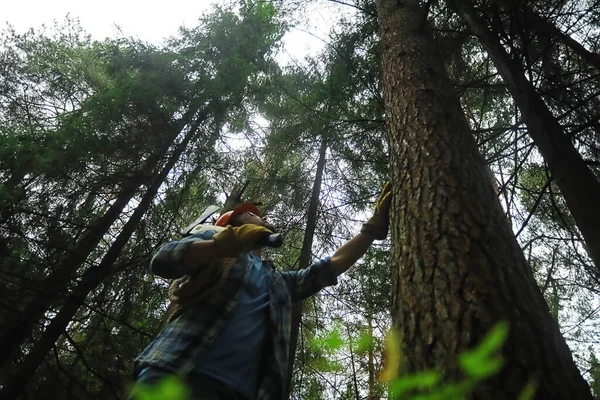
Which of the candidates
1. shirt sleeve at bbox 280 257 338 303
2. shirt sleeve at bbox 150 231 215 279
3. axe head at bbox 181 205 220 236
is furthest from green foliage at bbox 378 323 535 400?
axe head at bbox 181 205 220 236

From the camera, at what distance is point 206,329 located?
82.4 inches

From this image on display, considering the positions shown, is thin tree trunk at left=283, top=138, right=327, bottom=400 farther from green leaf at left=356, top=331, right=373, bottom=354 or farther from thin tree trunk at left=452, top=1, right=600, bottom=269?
green leaf at left=356, top=331, right=373, bottom=354

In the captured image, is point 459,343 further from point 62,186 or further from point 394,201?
point 62,186

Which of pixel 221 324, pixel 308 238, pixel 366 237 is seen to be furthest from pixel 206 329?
pixel 308 238

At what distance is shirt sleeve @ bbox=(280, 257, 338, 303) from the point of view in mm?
2912

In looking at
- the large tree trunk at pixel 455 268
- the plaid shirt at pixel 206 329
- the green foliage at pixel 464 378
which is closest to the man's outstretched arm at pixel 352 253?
the plaid shirt at pixel 206 329

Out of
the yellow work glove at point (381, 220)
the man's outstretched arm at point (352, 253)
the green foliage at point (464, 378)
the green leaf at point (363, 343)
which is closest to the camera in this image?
the green foliage at point (464, 378)

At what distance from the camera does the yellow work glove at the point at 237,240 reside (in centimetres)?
208


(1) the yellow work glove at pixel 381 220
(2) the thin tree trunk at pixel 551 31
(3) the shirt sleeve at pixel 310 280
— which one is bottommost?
(3) the shirt sleeve at pixel 310 280

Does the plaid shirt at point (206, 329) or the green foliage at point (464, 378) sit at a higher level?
the plaid shirt at point (206, 329)

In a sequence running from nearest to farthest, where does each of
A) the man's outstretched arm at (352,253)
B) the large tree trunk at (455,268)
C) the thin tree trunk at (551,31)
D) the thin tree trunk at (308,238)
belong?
the large tree trunk at (455,268) → the man's outstretched arm at (352,253) → the thin tree trunk at (551,31) → the thin tree trunk at (308,238)

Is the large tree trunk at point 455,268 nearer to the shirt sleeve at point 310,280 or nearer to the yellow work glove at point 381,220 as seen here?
the yellow work glove at point 381,220

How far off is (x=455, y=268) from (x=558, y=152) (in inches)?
94.4

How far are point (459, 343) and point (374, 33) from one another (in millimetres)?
6199
